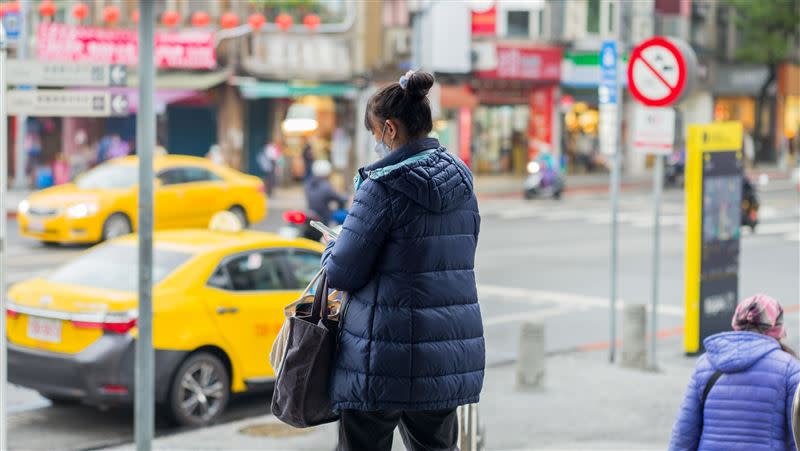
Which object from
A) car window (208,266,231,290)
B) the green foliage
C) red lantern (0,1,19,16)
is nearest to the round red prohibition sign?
car window (208,266,231,290)

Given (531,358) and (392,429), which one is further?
(531,358)

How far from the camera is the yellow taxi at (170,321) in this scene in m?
9.80

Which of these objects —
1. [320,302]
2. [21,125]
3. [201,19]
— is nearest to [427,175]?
[320,302]

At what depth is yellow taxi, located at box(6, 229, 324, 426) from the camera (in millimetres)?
9797

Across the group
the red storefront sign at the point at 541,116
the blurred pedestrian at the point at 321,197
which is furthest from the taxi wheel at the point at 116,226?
the red storefront sign at the point at 541,116

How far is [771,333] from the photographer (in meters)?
5.71

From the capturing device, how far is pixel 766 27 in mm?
53531

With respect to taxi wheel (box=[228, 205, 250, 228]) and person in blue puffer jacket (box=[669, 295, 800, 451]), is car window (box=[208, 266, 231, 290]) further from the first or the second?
taxi wheel (box=[228, 205, 250, 228])

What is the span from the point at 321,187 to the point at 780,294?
620cm

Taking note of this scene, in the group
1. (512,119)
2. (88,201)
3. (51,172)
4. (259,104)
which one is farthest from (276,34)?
(88,201)

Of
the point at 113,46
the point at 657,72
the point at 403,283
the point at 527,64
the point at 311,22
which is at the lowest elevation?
the point at 403,283

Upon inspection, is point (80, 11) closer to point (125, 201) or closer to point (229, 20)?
point (229, 20)

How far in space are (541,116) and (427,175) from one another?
4317 cm

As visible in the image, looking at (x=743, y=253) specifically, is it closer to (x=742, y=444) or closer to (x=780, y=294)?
(x=780, y=294)
